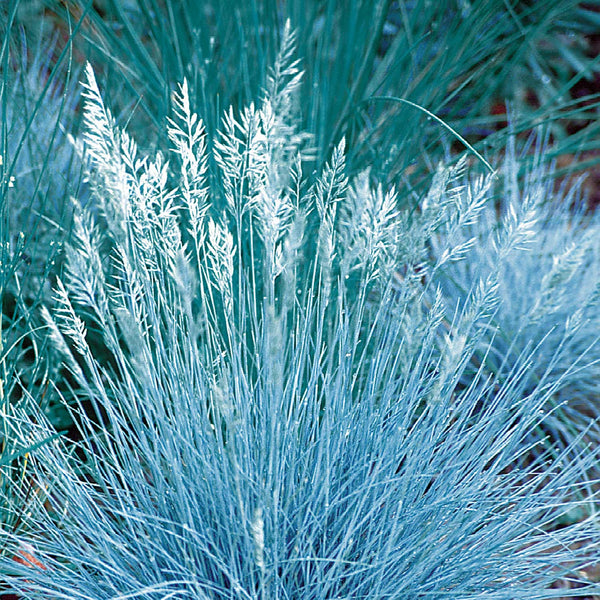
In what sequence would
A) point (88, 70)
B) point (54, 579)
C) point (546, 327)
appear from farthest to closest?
point (546, 327) < point (54, 579) < point (88, 70)

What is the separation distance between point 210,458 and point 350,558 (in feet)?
0.88

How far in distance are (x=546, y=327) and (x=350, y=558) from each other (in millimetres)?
1058

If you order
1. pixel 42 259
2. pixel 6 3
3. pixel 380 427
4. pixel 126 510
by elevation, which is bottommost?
pixel 126 510

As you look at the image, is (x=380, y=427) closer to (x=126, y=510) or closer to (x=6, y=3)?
(x=126, y=510)

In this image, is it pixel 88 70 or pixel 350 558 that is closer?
pixel 88 70

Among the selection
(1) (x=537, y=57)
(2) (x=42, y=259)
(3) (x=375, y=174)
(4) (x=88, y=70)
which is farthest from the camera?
(1) (x=537, y=57)

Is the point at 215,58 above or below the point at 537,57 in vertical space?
below

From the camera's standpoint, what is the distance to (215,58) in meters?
1.62

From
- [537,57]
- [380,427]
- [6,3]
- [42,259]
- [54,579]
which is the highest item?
[537,57]

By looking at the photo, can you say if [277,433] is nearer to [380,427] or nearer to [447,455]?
[380,427]

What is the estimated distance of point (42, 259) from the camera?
5.88ft

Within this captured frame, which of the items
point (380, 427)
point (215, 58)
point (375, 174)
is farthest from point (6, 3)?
point (380, 427)

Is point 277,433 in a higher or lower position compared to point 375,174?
lower

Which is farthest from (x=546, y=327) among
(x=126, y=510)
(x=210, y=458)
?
(x=126, y=510)
